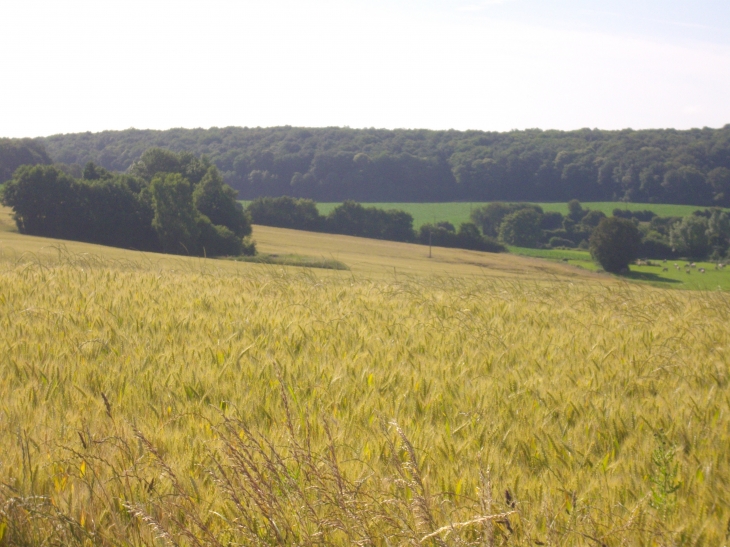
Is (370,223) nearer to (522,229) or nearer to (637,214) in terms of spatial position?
(522,229)

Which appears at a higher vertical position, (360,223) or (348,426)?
(360,223)

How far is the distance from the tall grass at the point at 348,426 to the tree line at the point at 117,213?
49.2 meters

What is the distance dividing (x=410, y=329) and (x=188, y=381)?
2187 mm

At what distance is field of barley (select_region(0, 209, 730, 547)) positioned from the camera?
79.6 inches

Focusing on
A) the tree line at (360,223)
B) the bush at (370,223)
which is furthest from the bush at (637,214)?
the bush at (370,223)

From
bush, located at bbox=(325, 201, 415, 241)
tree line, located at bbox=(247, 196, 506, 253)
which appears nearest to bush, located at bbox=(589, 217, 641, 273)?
tree line, located at bbox=(247, 196, 506, 253)

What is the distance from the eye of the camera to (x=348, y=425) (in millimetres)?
2879

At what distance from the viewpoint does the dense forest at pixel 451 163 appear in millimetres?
94375

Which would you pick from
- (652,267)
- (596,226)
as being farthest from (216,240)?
(652,267)

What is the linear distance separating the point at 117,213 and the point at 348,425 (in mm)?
58115

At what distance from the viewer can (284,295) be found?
682 cm

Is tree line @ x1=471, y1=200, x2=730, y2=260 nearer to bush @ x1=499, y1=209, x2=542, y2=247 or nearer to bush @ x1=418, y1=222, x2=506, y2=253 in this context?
bush @ x1=499, y1=209, x2=542, y2=247

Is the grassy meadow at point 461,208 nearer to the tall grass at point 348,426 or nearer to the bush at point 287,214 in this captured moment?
the bush at point 287,214

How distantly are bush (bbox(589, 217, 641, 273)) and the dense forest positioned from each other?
31975 millimetres
